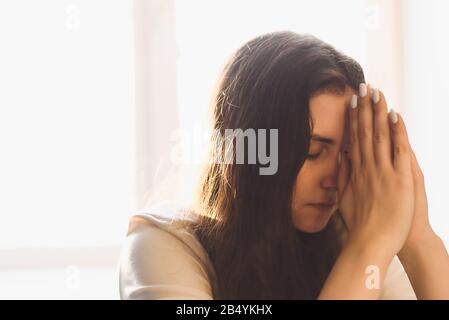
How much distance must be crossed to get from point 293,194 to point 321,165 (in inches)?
2.3

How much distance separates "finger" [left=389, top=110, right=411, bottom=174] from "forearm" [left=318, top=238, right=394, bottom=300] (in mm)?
120

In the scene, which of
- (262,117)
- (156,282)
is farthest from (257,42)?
(156,282)

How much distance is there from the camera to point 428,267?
771mm

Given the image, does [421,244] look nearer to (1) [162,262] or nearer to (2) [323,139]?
(2) [323,139]

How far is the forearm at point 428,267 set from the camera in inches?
30.2

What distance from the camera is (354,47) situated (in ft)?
4.93

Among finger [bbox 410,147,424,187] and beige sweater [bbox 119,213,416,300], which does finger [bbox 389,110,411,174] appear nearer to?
finger [bbox 410,147,424,187]

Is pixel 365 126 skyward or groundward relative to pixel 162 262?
skyward

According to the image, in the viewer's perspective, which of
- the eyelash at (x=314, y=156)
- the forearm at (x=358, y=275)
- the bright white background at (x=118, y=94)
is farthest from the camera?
the bright white background at (x=118, y=94)

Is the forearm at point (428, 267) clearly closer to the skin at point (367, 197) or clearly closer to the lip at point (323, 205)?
the skin at point (367, 197)

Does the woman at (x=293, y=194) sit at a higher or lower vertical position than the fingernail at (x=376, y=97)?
lower

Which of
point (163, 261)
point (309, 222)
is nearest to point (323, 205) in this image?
point (309, 222)

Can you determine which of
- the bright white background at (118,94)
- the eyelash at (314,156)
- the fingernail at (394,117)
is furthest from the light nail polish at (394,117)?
the bright white background at (118,94)
